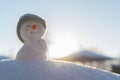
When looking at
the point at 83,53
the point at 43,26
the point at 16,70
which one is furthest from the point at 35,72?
the point at 83,53

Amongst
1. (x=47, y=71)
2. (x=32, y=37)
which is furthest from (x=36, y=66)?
(x=32, y=37)

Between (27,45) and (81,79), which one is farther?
(27,45)

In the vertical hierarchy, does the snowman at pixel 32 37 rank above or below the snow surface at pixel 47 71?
above

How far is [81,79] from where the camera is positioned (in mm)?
3109

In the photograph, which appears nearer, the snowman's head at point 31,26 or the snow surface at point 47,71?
the snow surface at point 47,71

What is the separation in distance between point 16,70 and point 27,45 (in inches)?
15.8

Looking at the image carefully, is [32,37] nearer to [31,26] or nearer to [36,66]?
[31,26]

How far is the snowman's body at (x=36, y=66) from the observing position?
3.06 metres

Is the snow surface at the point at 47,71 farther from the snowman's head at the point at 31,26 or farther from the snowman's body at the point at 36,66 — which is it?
the snowman's head at the point at 31,26

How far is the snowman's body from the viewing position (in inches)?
121

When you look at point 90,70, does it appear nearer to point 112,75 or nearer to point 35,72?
point 112,75

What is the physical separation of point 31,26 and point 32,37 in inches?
4.2

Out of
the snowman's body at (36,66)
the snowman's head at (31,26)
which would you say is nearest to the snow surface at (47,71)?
the snowman's body at (36,66)

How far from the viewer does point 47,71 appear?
3.13 m
